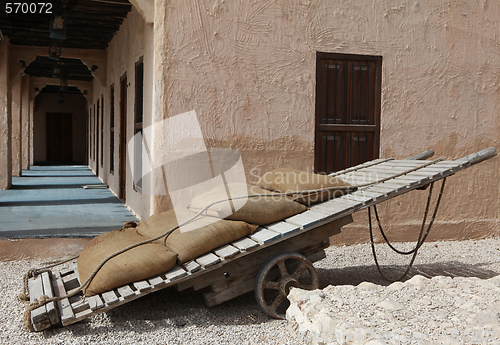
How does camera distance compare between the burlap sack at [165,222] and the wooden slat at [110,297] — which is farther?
the burlap sack at [165,222]

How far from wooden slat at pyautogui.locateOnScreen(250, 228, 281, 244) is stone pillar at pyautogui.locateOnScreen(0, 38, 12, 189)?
7294mm

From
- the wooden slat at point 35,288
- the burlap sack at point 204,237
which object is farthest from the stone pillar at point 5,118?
the burlap sack at point 204,237

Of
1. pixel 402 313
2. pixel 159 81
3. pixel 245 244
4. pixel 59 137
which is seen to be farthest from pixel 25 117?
pixel 402 313

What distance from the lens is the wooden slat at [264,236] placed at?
3430mm

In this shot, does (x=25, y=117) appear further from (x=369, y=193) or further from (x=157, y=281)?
(x=369, y=193)

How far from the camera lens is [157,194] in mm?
5125

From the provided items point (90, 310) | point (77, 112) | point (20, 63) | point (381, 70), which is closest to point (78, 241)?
point (90, 310)

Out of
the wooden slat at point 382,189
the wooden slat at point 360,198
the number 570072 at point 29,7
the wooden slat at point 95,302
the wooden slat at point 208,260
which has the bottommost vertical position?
the wooden slat at point 95,302

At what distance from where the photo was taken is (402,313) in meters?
2.88

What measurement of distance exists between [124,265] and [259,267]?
105 centimetres

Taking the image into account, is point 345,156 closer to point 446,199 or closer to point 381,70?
point 381,70

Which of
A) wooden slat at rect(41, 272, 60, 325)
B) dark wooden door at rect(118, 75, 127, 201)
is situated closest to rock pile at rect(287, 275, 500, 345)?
wooden slat at rect(41, 272, 60, 325)

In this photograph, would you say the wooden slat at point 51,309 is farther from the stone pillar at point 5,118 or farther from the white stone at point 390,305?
the stone pillar at point 5,118

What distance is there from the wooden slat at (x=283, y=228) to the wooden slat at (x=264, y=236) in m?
0.04
